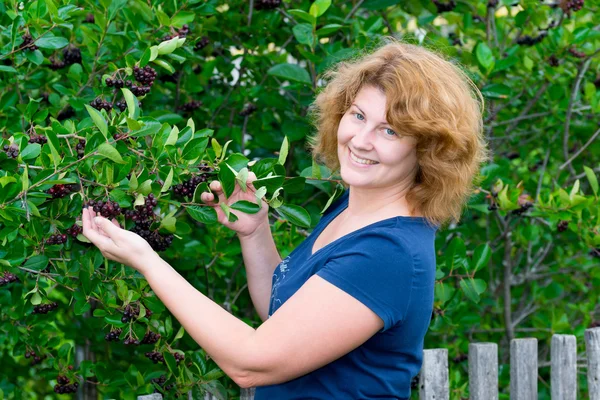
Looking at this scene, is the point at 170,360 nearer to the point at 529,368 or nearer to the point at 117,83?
the point at 117,83

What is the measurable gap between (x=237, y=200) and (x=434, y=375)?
874mm

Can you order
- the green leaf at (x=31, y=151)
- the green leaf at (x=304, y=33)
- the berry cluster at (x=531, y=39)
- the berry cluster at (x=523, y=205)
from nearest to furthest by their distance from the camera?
the green leaf at (x=31, y=151) < the green leaf at (x=304, y=33) < the berry cluster at (x=523, y=205) < the berry cluster at (x=531, y=39)

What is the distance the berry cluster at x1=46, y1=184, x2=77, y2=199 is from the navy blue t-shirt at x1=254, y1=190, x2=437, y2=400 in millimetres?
561

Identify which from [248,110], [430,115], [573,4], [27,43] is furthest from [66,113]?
[573,4]

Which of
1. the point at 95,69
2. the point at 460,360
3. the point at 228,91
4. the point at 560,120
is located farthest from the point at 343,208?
the point at 560,120

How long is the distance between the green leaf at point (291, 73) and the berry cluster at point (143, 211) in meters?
1.03

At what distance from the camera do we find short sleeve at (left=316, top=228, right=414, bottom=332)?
1791mm

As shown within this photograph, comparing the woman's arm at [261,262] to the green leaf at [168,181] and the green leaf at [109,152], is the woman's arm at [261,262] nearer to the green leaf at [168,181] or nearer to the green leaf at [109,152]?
the green leaf at [168,181]

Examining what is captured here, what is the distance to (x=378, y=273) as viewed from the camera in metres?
1.80

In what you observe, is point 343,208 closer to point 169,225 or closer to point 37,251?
point 169,225

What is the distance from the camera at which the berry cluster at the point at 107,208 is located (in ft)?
6.25

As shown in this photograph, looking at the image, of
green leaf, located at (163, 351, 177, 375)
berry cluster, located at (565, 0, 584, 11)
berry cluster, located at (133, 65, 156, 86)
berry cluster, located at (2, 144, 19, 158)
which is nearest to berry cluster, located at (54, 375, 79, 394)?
green leaf, located at (163, 351, 177, 375)

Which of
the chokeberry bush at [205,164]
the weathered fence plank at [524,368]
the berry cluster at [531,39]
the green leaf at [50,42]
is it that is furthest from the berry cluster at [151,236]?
the berry cluster at [531,39]

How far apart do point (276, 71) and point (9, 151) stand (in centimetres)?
112
